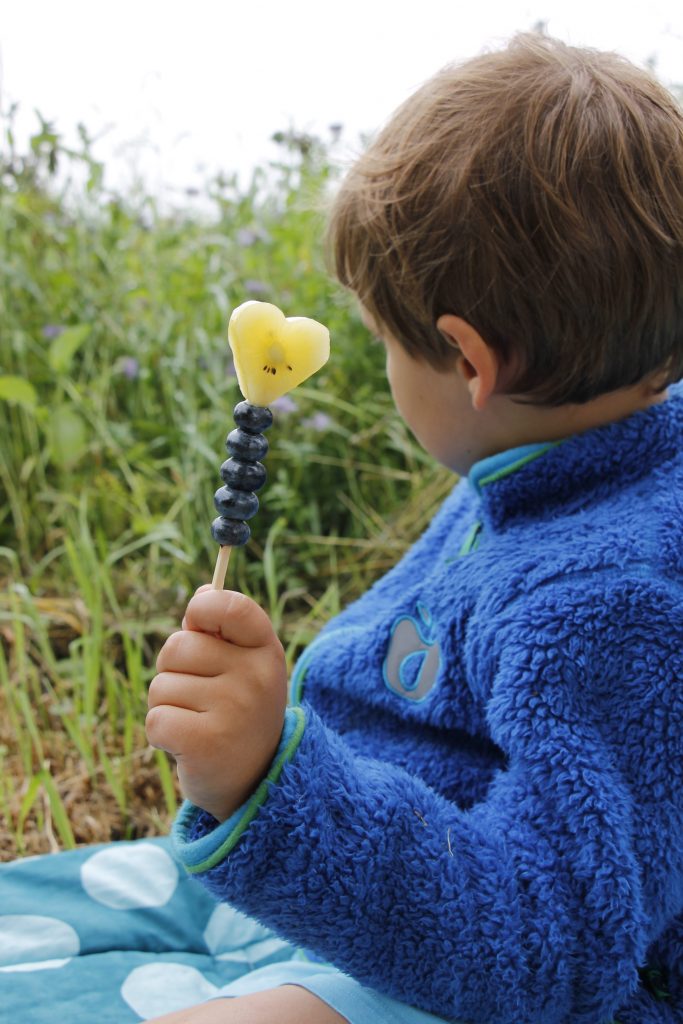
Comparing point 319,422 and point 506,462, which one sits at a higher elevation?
point 506,462

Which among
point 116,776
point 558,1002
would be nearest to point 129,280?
point 116,776

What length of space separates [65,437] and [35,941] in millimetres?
1114

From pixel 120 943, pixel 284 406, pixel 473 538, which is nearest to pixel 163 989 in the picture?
pixel 120 943

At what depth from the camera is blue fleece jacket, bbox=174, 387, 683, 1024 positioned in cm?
80

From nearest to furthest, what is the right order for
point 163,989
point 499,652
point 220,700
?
1. point 220,700
2. point 499,652
3. point 163,989

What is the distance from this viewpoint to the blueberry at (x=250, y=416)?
793mm

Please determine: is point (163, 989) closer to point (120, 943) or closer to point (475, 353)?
point (120, 943)

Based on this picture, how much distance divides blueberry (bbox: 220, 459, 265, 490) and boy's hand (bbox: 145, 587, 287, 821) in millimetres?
81

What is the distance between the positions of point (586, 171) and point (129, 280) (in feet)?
→ 5.86

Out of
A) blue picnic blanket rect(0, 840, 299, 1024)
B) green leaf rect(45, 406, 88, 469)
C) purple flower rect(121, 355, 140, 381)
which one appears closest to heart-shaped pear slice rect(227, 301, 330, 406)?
blue picnic blanket rect(0, 840, 299, 1024)

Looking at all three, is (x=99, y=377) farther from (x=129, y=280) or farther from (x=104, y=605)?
(x=104, y=605)

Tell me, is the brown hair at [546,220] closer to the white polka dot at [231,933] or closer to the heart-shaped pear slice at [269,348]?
the heart-shaped pear slice at [269,348]

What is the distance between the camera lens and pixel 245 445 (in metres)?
0.79

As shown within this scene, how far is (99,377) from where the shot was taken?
2.41m
